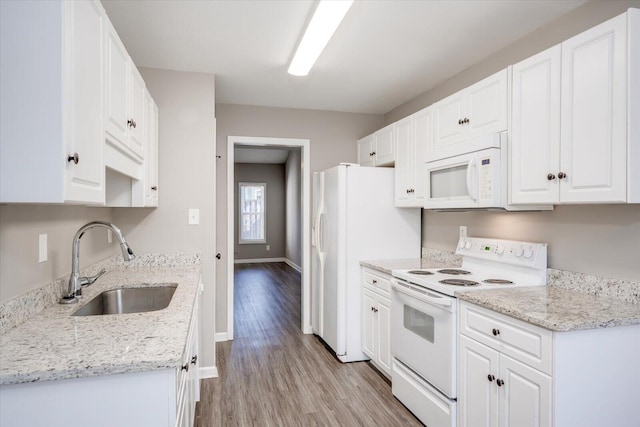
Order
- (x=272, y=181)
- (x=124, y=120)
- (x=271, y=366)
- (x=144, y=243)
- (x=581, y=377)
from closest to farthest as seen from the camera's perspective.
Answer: (x=581, y=377) < (x=124, y=120) < (x=144, y=243) < (x=271, y=366) < (x=272, y=181)

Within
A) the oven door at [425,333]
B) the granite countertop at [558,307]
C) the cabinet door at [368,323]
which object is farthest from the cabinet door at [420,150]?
the granite countertop at [558,307]

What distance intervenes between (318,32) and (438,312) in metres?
1.81

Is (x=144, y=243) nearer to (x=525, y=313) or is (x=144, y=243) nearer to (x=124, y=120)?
(x=124, y=120)

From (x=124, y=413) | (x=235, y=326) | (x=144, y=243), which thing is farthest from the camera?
(x=235, y=326)

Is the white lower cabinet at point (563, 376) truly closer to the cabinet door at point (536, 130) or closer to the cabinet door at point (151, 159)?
the cabinet door at point (536, 130)

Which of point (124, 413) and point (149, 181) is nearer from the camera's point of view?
point (124, 413)

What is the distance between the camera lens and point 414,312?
250 centimetres

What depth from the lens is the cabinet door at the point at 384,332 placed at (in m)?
2.94

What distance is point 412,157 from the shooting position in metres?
3.18

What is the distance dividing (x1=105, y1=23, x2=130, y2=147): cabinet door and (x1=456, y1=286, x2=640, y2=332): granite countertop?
187 centimetres

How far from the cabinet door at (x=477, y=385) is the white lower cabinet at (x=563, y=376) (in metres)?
0.01

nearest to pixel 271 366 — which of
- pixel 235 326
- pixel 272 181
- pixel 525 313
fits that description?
pixel 235 326

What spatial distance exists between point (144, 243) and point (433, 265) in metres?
2.30

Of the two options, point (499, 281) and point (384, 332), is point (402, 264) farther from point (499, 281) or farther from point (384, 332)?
point (499, 281)
